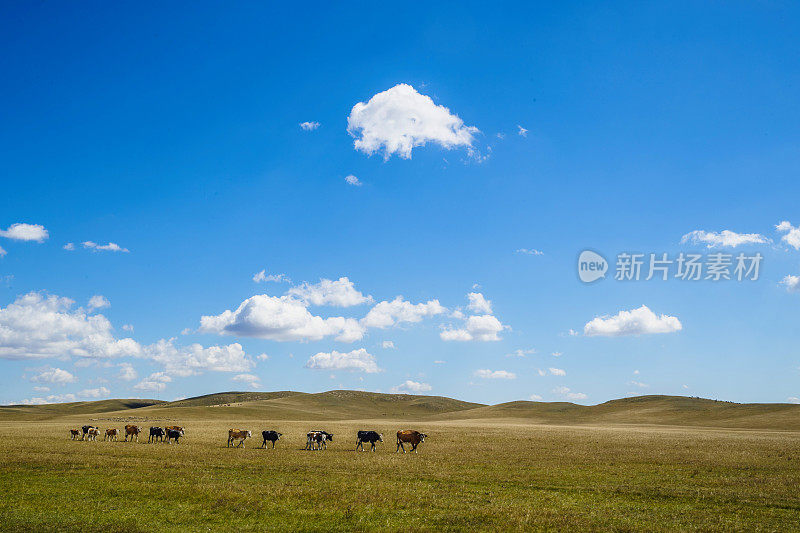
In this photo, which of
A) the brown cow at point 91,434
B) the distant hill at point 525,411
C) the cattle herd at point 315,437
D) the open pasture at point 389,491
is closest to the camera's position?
the open pasture at point 389,491

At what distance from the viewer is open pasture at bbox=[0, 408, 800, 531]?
604 inches

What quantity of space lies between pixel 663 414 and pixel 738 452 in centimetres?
8446

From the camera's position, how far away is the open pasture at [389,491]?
50.4ft

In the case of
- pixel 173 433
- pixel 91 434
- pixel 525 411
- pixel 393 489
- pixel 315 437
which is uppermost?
pixel 393 489

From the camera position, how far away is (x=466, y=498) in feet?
59.7

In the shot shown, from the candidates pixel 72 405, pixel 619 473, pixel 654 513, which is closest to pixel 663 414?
pixel 619 473

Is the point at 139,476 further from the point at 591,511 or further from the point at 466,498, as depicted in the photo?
the point at 591,511

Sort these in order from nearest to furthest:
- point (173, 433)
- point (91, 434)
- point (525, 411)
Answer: point (173, 433), point (91, 434), point (525, 411)

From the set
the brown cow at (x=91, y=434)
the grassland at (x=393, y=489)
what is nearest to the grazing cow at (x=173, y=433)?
the grassland at (x=393, y=489)

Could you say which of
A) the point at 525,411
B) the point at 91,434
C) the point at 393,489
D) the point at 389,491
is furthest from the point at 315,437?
the point at 525,411

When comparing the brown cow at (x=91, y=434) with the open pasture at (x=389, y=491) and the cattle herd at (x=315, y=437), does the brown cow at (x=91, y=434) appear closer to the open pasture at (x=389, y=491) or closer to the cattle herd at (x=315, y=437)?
the cattle herd at (x=315, y=437)

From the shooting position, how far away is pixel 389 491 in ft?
63.1

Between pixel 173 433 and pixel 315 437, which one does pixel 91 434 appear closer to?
pixel 173 433

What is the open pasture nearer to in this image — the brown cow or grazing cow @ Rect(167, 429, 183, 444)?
grazing cow @ Rect(167, 429, 183, 444)
